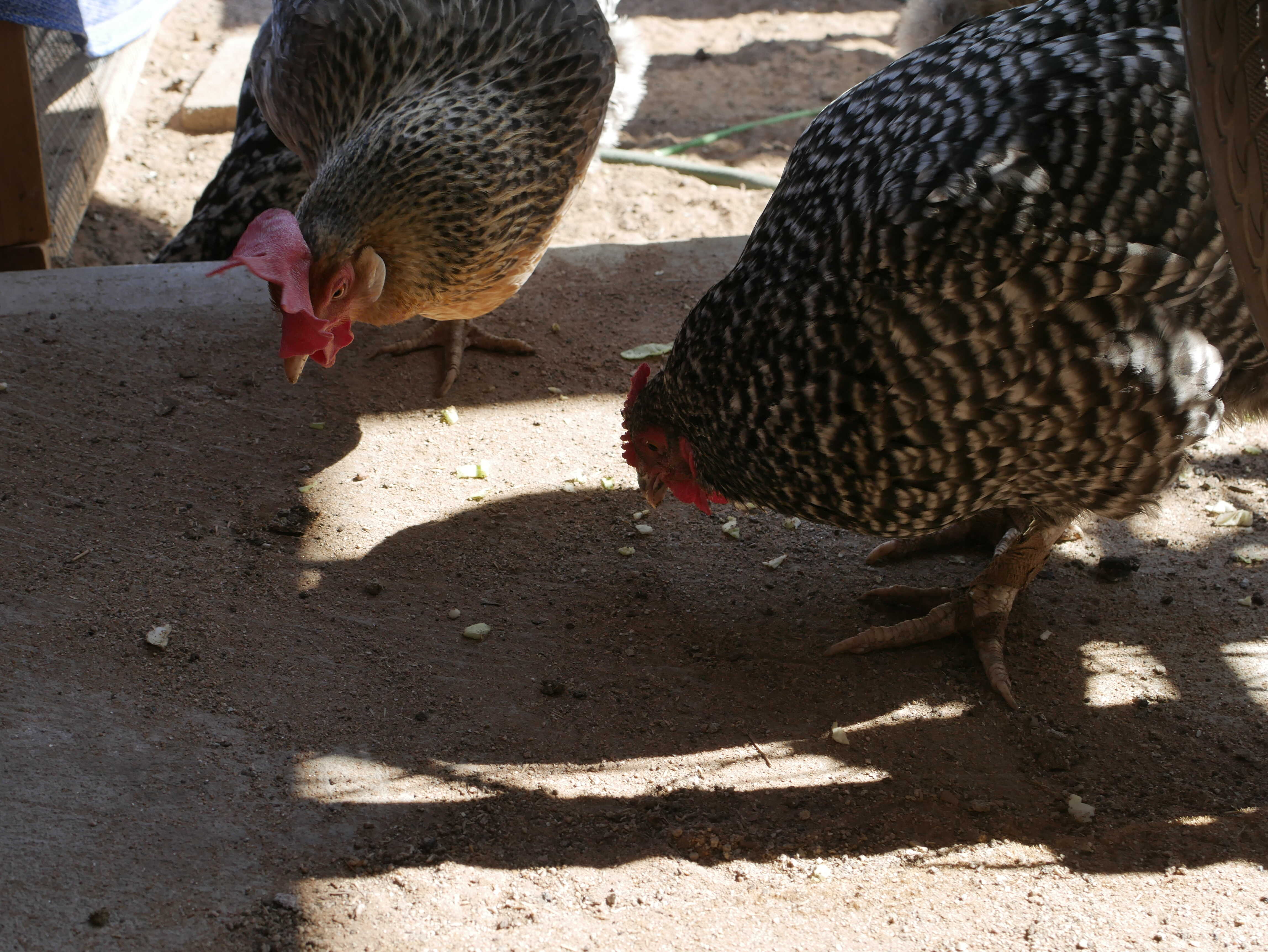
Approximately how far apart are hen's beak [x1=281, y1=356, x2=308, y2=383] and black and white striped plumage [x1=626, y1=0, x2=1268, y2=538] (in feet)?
4.15

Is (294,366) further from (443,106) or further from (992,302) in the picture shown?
(992,302)

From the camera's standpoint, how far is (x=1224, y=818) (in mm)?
2508

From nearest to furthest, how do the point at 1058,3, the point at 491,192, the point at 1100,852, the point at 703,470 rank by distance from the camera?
the point at 1100,852
the point at 1058,3
the point at 703,470
the point at 491,192

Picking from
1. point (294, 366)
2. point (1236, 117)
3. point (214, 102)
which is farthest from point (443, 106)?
point (214, 102)

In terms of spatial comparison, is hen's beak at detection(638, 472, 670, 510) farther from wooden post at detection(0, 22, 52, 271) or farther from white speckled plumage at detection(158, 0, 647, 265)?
wooden post at detection(0, 22, 52, 271)

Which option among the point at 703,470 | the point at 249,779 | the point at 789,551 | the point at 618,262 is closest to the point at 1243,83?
the point at 703,470

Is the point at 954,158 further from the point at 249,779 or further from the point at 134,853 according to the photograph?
the point at 134,853

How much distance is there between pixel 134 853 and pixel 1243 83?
105 inches

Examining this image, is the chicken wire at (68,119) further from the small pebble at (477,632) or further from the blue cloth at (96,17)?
the small pebble at (477,632)

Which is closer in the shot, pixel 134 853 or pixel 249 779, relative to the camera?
pixel 134 853

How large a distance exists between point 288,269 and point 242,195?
75.2 inches

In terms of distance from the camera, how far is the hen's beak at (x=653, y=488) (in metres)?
3.09

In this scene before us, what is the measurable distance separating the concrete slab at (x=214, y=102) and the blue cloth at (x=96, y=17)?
635mm

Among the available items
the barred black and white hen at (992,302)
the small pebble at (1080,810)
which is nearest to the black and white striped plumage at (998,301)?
the barred black and white hen at (992,302)
